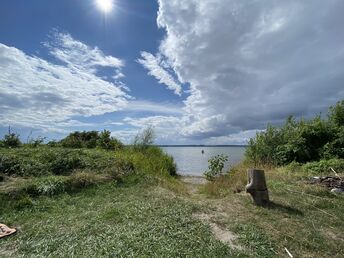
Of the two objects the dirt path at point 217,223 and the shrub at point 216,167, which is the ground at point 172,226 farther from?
the shrub at point 216,167

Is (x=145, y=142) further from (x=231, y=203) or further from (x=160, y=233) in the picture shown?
(x=160, y=233)

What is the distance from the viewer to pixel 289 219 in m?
4.94

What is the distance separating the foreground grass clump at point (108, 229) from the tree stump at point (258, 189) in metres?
1.47

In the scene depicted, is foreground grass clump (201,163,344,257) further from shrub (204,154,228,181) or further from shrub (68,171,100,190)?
shrub (204,154,228,181)

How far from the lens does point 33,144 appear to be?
12609mm

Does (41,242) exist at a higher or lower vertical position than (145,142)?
lower

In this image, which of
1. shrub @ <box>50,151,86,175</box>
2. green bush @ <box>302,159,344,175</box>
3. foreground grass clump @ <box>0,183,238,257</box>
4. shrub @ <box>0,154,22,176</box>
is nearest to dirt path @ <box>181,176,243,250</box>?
foreground grass clump @ <box>0,183,238,257</box>

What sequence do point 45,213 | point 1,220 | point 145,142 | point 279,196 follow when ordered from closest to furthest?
point 1,220, point 45,213, point 279,196, point 145,142

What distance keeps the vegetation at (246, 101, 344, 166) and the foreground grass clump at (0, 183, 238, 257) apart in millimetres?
7197

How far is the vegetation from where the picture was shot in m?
10.9

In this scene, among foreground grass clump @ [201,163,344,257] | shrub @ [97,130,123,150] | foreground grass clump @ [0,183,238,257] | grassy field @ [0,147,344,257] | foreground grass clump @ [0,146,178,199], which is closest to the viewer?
foreground grass clump @ [0,183,238,257]

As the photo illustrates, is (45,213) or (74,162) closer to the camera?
(45,213)

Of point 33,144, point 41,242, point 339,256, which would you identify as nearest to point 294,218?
point 339,256

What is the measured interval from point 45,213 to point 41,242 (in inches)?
63.5
